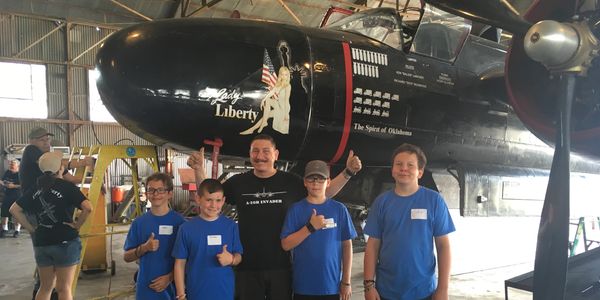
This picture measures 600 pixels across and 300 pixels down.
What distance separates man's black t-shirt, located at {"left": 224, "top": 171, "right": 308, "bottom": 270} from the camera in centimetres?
298

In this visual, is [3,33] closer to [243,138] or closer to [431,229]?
Result: [243,138]

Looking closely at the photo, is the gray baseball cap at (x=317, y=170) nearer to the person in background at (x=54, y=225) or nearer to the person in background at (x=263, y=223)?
the person in background at (x=263, y=223)

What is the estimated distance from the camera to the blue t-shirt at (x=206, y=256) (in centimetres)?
289

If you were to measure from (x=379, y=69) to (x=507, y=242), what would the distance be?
6.24 metres

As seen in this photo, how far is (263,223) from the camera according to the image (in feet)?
9.89

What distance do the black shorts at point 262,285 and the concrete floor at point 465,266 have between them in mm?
2785

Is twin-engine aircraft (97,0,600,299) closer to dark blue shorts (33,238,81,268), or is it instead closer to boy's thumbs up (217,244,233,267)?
boy's thumbs up (217,244,233,267)

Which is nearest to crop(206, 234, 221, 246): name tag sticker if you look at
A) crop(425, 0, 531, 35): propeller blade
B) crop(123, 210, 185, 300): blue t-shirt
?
crop(123, 210, 185, 300): blue t-shirt

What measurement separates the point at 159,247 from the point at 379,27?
3281 millimetres

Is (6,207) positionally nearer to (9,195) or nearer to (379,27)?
(9,195)

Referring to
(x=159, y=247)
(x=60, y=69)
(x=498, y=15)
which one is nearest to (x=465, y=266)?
(x=498, y=15)

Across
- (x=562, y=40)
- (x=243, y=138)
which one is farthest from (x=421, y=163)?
(x=243, y=138)

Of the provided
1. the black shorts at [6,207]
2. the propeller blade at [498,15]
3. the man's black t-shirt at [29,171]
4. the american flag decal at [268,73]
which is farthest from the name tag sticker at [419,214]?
the black shorts at [6,207]

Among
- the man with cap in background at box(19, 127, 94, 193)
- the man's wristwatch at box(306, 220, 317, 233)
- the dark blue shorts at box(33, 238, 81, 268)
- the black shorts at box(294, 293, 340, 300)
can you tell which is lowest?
the dark blue shorts at box(33, 238, 81, 268)
